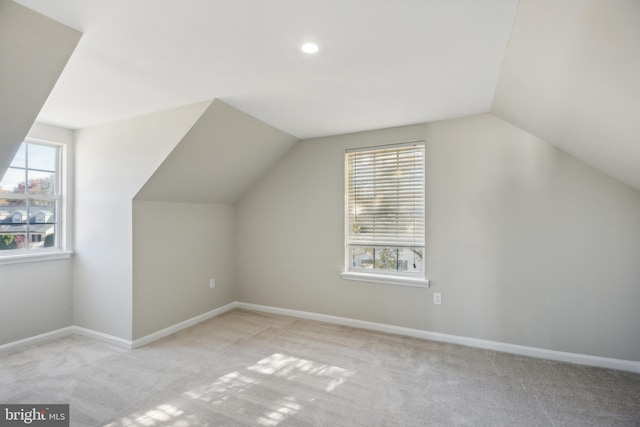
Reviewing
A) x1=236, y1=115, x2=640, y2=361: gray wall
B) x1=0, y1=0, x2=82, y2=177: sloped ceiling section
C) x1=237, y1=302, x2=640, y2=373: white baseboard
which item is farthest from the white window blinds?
x1=0, y1=0, x2=82, y2=177: sloped ceiling section

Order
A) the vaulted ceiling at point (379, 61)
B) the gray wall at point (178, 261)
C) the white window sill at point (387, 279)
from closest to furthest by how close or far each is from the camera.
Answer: the vaulted ceiling at point (379, 61) < the gray wall at point (178, 261) < the white window sill at point (387, 279)

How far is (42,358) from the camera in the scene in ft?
9.41

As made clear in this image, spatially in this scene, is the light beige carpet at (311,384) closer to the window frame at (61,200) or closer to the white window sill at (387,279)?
the white window sill at (387,279)

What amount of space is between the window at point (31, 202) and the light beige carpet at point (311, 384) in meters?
1.04

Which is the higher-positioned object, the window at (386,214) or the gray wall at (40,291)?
the window at (386,214)

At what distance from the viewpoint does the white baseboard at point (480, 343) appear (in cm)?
266

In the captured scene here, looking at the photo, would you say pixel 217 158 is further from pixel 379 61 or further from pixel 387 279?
pixel 387 279

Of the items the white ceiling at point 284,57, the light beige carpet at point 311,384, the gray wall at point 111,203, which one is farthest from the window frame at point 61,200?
the light beige carpet at point 311,384

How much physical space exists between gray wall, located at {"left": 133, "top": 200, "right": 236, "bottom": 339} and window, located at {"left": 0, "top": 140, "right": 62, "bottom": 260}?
3.78 feet

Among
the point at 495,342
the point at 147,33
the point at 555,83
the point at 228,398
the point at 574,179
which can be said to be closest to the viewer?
the point at 147,33

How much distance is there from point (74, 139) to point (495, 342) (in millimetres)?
4861

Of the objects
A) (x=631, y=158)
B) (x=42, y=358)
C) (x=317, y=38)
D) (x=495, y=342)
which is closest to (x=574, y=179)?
(x=631, y=158)

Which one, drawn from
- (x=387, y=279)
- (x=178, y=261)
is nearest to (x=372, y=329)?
(x=387, y=279)

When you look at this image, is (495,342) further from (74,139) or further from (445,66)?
(74,139)
